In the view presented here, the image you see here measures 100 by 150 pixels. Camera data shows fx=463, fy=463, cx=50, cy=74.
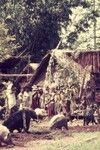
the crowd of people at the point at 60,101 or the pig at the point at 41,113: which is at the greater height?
the crowd of people at the point at 60,101

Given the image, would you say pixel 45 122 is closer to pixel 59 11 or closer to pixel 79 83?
pixel 79 83

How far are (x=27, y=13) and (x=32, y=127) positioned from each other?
52.8 ft

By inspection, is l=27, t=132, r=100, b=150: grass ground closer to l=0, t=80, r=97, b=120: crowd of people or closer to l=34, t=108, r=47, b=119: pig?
l=0, t=80, r=97, b=120: crowd of people

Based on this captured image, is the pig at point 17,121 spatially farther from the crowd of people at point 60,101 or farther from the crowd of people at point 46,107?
the crowd of people at point 60,101

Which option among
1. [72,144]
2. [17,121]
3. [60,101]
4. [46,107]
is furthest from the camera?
[46,107]

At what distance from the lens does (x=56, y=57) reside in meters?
27.0

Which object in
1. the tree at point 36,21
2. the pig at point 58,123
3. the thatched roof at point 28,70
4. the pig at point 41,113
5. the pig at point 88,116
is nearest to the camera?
the pig at point 58,123

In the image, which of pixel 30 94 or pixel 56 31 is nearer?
pixel 30 94

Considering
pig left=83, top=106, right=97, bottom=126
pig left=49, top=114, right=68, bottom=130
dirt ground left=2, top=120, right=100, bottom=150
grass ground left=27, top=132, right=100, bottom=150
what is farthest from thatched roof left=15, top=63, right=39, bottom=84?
grass ground left=27, top=132, right=100, bottom=150

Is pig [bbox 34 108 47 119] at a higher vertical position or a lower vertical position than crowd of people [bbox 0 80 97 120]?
lower

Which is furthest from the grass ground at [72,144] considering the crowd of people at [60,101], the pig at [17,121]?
the crowd of people at [60,101]

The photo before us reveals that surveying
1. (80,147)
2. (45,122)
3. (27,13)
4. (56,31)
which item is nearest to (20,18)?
(27,13)

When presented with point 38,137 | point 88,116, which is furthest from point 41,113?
point 38,137

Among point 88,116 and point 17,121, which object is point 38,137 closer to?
point 17,121
